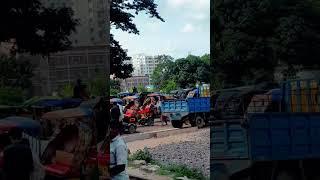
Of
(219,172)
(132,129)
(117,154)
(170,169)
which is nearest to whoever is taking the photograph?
(219,172)

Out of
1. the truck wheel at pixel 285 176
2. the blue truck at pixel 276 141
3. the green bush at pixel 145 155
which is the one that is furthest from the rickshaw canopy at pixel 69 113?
the truck wheel at pixel 285 176

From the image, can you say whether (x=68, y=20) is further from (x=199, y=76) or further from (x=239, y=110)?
(x=239, y=110)

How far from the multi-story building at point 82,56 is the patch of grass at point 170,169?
18.4 inches

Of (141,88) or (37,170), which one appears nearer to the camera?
(37,170)

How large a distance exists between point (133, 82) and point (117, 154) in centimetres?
39

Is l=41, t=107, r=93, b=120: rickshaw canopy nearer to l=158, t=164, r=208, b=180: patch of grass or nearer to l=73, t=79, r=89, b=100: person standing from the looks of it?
l=73, t=79, r=89, b=100: person standing

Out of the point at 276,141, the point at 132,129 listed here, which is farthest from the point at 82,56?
the point at 276,141

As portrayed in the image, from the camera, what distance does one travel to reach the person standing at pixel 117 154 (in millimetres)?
2425

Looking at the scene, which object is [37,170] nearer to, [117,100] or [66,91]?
[66,91]

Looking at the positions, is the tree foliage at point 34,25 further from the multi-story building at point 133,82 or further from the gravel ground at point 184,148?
the gravel ground at point 184,148

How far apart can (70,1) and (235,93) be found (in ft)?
2.61

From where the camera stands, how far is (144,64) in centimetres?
238

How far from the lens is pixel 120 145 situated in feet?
8.29

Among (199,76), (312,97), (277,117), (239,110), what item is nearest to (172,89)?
(199,76)
